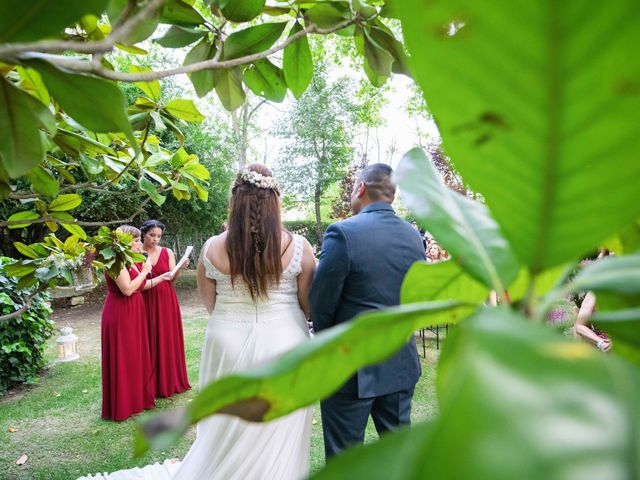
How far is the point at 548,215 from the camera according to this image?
24cm

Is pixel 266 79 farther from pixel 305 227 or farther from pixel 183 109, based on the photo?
pixel 305 227

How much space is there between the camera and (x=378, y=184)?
2.72m

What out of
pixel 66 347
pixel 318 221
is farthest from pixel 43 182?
pixel 318 221

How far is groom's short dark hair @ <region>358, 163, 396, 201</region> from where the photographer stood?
2.71m

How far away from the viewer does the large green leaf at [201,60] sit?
1.09 meters

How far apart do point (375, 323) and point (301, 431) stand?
2.83 metres

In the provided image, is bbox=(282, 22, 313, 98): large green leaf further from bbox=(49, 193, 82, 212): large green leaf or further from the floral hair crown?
the floral hair crown

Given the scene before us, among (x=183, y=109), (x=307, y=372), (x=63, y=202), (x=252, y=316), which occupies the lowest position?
Answer: (x=252, y=316)

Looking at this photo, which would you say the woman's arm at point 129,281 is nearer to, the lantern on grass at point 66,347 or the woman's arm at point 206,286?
the woman's arm at point 206,286

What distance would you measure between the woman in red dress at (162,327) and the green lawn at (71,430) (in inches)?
8.6

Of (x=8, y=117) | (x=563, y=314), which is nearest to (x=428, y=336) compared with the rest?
(x=563, y=314)

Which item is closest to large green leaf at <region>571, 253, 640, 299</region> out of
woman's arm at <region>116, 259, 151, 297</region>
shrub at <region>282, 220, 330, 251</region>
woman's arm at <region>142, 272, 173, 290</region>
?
woman's arm at <region>116, 259, 151, 297</region>

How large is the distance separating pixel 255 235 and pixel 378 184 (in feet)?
2.86

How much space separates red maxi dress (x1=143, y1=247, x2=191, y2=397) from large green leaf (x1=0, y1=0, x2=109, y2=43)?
473 cm
